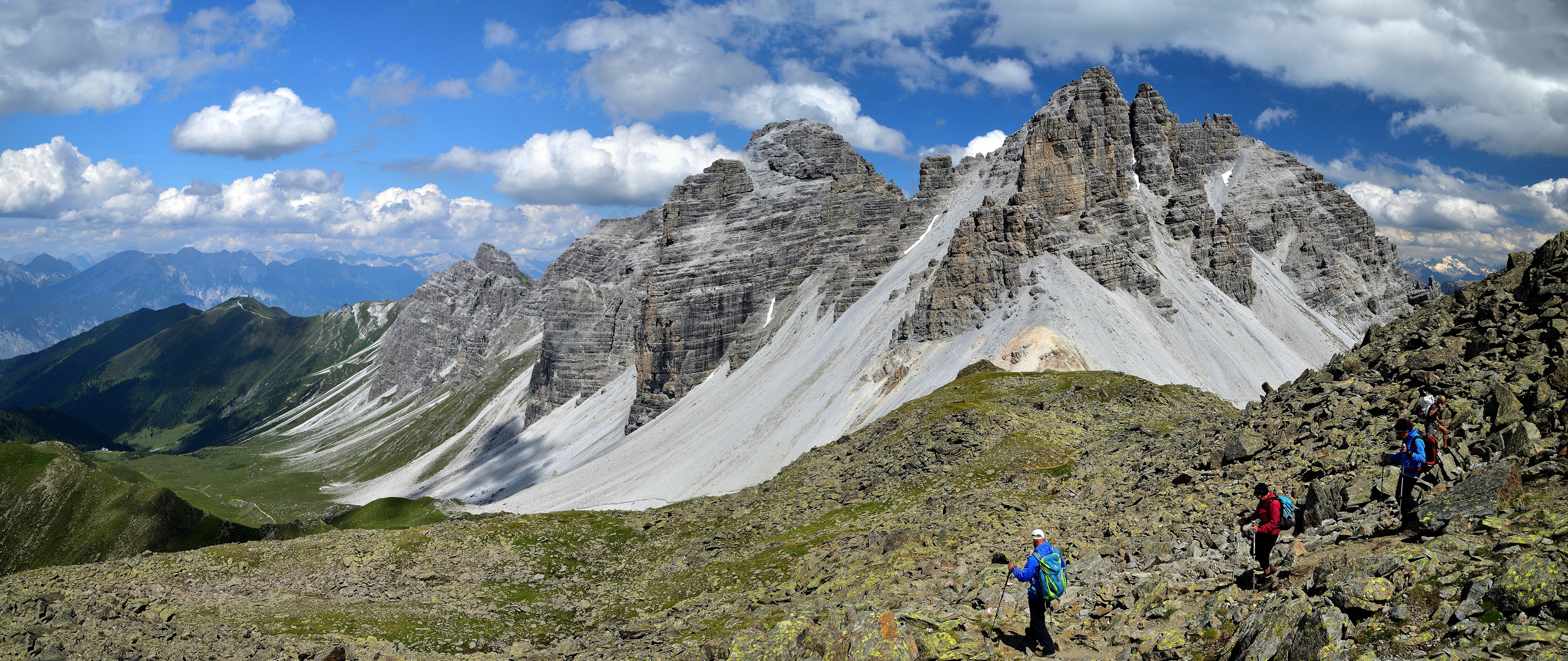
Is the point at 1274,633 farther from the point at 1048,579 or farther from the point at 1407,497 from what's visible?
the point at 1407,497

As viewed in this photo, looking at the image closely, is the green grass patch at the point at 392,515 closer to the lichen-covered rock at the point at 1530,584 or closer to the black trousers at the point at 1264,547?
the black trousers at the point at 1264,547

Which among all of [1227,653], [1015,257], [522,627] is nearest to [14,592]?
[522,627]

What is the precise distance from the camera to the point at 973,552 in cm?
2678

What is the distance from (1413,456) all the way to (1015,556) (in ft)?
35.6

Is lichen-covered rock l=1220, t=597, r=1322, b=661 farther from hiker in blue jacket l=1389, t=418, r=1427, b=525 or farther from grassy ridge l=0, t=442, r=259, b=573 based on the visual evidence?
grassy ridge l=0, t=442, r=259, b=573

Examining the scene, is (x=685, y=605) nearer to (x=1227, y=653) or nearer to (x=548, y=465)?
(x=1227, y=653)

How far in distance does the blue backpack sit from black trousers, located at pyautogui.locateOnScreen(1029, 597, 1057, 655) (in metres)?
0.24

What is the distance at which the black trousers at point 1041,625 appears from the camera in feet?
61.2

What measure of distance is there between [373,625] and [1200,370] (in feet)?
370

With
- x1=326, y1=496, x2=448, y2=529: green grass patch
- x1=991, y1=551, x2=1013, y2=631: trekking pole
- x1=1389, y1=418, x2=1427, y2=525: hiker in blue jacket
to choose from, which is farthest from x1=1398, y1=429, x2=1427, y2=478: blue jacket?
x1=326, y1=496, x2=448, y2=529: green grass patch

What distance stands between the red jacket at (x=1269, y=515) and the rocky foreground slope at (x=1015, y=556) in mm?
874

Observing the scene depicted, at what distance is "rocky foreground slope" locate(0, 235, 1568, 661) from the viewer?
1526 centimetres

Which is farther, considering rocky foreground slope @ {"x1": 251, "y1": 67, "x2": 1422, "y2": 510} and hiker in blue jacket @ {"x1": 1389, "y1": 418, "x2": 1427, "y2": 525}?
rocky foreground slope @ {"x1": 251, "y1": 67, "x2": 1422, "y2": 510}

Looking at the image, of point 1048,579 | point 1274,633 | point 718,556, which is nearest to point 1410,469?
point 1274,633
